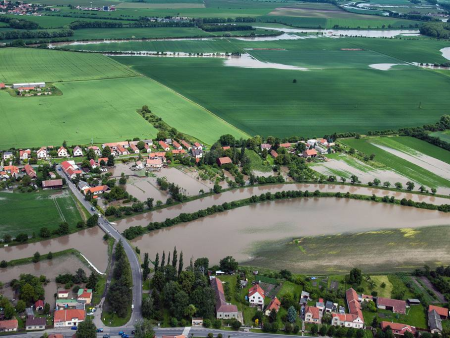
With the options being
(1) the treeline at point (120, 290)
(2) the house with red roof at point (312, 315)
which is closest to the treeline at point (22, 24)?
(1) the treeline at point (120, 290)

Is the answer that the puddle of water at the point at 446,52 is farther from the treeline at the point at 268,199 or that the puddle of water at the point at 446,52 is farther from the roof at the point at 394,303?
the roof at the point at 394,303

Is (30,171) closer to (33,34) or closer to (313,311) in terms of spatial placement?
(313,311)

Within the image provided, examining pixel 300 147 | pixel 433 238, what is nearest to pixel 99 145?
pixel 300 147

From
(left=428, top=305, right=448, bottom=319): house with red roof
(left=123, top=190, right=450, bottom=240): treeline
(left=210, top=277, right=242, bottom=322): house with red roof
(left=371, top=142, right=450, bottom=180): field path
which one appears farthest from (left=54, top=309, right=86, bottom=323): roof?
(left=371, top=142, right=450, bottom=180): field path

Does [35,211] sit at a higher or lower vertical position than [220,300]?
higher

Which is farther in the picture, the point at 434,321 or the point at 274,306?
the point at 274,306

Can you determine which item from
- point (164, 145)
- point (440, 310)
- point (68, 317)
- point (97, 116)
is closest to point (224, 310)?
point (68, 317)

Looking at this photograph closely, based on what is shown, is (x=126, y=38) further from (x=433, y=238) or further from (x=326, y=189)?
(x=433, y=238)
